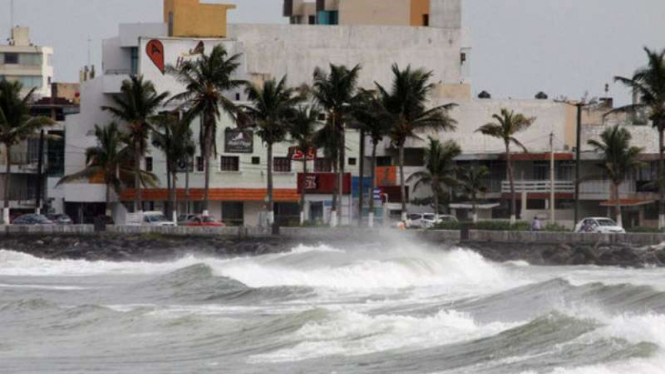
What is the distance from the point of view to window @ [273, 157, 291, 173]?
9119 centimetres

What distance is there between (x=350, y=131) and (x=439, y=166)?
6.91 metres

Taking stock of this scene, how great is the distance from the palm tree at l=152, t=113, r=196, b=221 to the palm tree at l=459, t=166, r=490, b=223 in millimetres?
14817

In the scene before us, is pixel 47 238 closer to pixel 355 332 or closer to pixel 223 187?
pixel 223 187

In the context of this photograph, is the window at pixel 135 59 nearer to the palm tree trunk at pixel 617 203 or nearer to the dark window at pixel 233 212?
the dark window at pixel 233 212

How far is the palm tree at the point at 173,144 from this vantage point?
85.2 meters

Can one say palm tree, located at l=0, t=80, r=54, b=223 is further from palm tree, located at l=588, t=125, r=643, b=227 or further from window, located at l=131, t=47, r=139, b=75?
palm tree, located at l=588, t=125, r=643, b=227

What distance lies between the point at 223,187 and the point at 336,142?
12937mm

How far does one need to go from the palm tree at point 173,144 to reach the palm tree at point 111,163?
1.64 m

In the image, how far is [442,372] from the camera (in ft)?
86.6

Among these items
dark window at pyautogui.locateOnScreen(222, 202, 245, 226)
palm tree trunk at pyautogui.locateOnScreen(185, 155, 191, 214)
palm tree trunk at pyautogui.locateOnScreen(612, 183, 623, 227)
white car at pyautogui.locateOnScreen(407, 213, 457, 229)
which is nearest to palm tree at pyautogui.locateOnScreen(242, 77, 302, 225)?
white car at pyautogui.locateOnScreen(407, 213, 457, 229)

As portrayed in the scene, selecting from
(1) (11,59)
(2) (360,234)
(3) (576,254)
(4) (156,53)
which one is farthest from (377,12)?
(3) (576,254)

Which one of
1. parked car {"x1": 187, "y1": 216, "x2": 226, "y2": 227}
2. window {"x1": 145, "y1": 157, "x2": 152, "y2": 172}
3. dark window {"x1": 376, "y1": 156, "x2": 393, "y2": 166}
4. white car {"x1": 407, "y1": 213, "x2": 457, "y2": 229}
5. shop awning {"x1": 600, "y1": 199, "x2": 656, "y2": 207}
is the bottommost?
parked car {"x1": 187, "y1": 216, "x2": 226, "y2": 227}

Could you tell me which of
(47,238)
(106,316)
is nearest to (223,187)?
(47,238)

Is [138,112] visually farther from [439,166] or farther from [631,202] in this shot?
[631,202]
